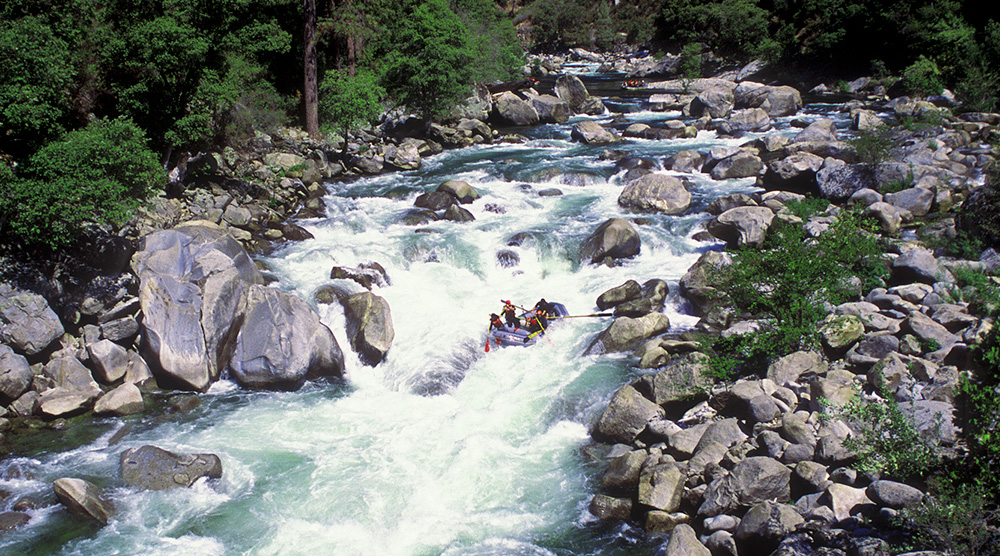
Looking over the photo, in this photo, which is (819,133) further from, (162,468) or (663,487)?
(162,468)

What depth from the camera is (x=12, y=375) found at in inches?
458

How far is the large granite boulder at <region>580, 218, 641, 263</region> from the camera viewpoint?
703 inches

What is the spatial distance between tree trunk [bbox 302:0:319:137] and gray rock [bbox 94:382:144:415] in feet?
56.4

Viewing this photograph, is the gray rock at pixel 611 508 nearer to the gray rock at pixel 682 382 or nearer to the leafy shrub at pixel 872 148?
the gray rock at pixel 682 382

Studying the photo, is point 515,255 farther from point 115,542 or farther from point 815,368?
point 115,542

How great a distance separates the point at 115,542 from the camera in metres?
8.90

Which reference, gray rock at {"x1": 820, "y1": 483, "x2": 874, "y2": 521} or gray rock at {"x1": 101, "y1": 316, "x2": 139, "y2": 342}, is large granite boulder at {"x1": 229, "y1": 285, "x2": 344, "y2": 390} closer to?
gray rock at {"x1": 101, "y1": 316, "x2": 139, "y2": 342}

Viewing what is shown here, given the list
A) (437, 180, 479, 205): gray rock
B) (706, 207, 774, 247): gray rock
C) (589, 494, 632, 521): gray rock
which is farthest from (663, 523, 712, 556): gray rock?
(437, 180, 479, 205): gray rock

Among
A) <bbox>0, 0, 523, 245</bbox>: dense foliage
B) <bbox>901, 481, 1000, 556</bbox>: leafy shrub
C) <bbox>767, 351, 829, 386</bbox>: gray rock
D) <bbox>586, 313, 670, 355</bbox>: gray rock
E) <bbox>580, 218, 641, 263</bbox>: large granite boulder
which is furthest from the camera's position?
<bbox>580, 218, 641, 263</bbox>: large granite boulder

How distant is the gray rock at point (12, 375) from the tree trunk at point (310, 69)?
1706cm

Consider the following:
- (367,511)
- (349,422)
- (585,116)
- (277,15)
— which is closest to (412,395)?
(349,422)

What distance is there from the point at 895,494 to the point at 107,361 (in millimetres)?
13613

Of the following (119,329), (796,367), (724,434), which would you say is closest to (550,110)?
(119,329)

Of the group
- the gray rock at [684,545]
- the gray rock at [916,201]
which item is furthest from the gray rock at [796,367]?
the gray rock at [916,201]
